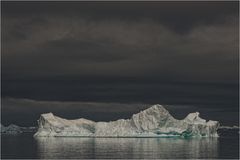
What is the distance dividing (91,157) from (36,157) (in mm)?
12612

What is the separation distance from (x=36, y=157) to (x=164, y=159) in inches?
1149

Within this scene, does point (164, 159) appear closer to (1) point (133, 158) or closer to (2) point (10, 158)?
(1) point (133, 158)

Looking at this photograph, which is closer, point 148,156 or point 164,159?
point 164,159

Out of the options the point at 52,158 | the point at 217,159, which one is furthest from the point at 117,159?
the point at 217,159

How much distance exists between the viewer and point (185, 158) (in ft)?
369

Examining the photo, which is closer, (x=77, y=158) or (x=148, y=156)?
(x=77, y=158)

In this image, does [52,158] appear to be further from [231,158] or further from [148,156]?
[231,158]

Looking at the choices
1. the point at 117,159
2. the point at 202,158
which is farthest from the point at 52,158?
the point at 202,158

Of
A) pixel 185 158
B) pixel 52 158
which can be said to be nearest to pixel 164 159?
pixel 185 158

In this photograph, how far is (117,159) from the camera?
10869 cm

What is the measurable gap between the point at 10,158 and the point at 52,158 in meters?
9.22

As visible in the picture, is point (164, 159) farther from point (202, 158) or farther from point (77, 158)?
point (77, 158)

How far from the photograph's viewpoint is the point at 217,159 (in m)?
113

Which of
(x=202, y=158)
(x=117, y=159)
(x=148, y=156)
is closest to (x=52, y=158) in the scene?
(x=117, y=159)
